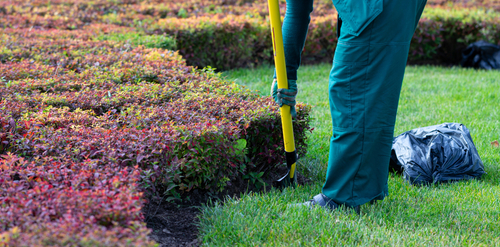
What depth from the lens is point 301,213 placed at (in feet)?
7.77

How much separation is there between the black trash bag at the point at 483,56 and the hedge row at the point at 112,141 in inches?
219

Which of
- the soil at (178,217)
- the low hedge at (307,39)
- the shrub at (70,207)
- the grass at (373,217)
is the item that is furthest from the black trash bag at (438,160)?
the low hedge at (307,39)

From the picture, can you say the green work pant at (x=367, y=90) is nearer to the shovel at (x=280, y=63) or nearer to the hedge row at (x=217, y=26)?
the shovel at (x=280, y=63)

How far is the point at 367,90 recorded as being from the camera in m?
2.18

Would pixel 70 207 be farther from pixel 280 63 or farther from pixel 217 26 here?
pixel 217 26

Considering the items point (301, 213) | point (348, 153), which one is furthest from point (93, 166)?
point (348, 153)

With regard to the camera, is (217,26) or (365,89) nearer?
(365,89)

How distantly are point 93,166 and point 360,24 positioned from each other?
144 cm

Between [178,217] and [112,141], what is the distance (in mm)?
609

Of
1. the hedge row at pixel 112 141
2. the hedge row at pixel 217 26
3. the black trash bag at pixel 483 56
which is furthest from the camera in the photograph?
the black trash bag at pixel 483 56

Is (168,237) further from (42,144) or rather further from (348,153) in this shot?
(348,153)

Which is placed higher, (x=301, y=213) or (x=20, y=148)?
(x=20, y=148)

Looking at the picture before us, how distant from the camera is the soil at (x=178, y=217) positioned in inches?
88.4

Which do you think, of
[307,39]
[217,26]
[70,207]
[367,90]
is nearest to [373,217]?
[367,90]
